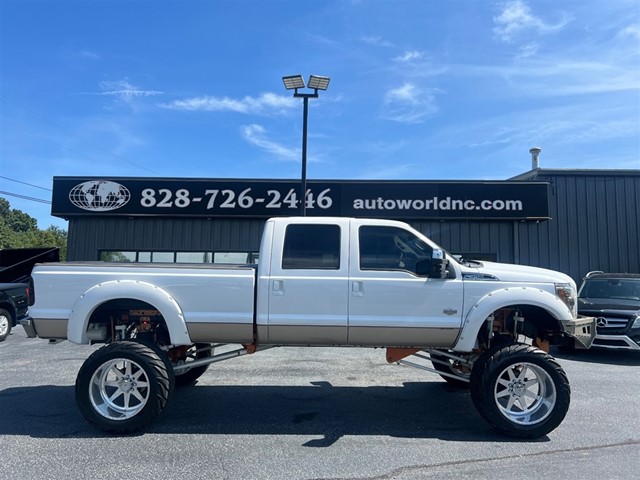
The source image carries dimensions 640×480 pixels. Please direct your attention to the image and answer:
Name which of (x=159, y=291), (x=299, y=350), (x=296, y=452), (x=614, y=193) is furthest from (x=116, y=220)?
(x=614, y=193)

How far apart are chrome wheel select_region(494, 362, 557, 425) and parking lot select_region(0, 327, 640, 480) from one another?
282 mm

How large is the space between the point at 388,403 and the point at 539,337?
204 centimetres

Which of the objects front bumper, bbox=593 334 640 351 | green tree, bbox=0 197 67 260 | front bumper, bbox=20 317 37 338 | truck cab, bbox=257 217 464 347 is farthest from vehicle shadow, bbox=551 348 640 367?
green tree, bbox=0 197 67 260

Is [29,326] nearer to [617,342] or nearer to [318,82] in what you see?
[318,82]

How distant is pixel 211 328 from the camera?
16.8 feet

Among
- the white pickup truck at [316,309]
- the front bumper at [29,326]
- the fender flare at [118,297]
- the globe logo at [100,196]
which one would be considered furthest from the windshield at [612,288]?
the globe logo at [100,196]

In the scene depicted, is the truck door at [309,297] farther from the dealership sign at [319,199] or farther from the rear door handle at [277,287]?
the dealership sign at [319,199]

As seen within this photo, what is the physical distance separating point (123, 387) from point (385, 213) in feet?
39.0

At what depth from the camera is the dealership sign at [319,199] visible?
1577 cm

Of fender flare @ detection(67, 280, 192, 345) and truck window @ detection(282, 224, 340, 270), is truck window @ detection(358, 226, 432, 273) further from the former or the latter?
fender flare @ detection(67, 280, 192, 345)

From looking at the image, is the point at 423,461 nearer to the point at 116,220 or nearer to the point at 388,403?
the point at 388,403

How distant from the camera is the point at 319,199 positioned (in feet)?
52.1

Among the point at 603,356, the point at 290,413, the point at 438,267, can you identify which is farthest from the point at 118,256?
the point at 603,356

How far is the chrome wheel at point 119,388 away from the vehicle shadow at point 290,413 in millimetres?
269
